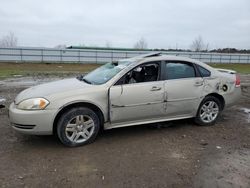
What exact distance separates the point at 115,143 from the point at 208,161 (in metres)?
1.58

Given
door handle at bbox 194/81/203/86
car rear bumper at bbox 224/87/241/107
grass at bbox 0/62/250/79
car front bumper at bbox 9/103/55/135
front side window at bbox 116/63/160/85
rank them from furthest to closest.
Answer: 1. grass at bbox 0/62/250/79
2. car rear bumper at bbox 224/87/241/107
3. door handle at bbox 194/81/203/86
4. front side window at bbox 116/63/160/85
5. car front bumper at bbox 9/103/55/135

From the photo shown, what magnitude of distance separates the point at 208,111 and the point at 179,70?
3.72 ft

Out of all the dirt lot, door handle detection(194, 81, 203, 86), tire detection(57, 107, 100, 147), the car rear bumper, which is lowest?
the dirt lot

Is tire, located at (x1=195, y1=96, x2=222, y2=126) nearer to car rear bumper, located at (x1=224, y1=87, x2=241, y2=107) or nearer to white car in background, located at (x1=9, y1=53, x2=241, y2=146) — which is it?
white car in background, located at (x1=9, y1=53, x2=241, y2=146)

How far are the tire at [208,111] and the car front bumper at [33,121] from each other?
3.03 m

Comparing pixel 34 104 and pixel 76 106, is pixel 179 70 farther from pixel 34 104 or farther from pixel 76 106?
pixel 34 104

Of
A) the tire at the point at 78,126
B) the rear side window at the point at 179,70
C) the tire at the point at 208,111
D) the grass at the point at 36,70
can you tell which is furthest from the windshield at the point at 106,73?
the grass at the point at 36,70

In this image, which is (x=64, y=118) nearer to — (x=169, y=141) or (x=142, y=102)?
(x=142, y=102)

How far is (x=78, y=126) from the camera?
421 centimetres

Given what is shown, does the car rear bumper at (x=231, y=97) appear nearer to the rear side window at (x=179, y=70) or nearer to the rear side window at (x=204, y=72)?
the rear side window at (x=204, y=72)

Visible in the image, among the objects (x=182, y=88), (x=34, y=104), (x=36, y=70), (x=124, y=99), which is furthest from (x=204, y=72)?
(x=36, y=70)

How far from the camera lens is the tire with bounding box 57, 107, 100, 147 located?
161 inches

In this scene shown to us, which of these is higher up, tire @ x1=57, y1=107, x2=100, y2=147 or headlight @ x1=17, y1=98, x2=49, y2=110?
headlight @ x1=17, y1=98, x2=49, y2=110

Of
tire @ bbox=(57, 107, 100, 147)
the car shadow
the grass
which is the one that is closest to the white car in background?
tire @ bbox=(57, 107, 100, 147)
